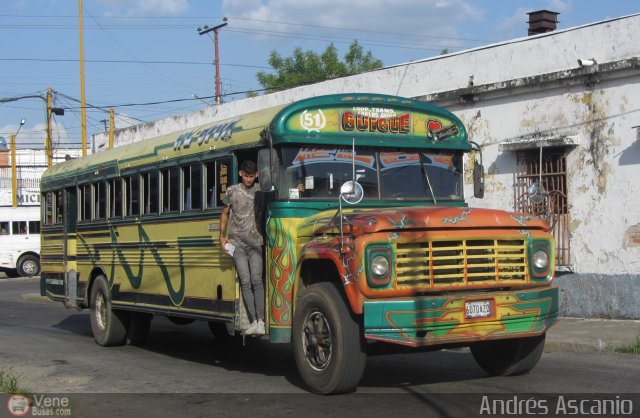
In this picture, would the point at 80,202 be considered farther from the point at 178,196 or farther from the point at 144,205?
the point at 178,196

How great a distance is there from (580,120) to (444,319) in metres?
8.33

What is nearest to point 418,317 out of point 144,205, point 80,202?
point 144,205

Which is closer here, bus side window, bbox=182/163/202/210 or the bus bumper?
the bus bumper

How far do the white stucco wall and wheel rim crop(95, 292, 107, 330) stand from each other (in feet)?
22.6

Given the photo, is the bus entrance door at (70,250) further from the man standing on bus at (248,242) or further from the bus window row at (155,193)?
the man standing on bus at (248,242)

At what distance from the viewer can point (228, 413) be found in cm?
738

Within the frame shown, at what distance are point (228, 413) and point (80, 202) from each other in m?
7.17

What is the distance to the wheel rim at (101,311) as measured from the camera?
12781 millimetres

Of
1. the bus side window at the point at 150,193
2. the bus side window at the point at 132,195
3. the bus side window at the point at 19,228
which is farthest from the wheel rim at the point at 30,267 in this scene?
the bus side window at the point at 150,193

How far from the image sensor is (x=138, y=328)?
41.9 ft

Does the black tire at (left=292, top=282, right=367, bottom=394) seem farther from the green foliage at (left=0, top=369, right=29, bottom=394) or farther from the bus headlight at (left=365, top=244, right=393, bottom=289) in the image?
the green foliage at (left=0, top=369, right=29, bottom=394)

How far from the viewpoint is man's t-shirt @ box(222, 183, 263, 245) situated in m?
8.90

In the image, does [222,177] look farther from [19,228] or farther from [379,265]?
[19,228]

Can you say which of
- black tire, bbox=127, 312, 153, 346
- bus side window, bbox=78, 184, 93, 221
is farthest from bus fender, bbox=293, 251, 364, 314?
bus side window, bbox=78, 184, 93, 221
